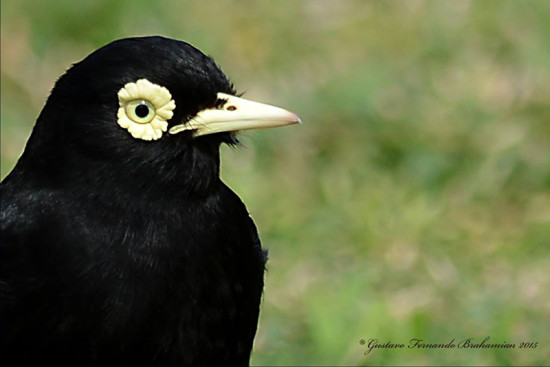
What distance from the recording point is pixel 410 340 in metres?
5.22

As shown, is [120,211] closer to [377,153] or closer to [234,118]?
[234,118]

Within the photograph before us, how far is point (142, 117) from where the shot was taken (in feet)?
13.0

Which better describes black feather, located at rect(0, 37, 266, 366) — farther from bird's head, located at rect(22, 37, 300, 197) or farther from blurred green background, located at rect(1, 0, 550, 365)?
blurred green background, located at rect(1, 0, 550, 365)

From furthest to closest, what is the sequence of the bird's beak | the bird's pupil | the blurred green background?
the blurred green background, the bird's beak, the bird's pupil

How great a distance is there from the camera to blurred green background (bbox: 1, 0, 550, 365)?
536 cm

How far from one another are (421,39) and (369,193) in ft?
4.46

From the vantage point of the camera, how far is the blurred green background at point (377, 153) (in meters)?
5.36

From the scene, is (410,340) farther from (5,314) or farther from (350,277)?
(5,314)

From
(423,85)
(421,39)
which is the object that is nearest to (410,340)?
(423,85)

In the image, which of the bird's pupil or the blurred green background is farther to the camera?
the blurred green background

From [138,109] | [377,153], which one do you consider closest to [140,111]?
[138,109]

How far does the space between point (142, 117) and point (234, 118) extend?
0.26 meters

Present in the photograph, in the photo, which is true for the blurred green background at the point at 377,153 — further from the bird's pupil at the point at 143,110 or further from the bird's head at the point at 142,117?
the bird's pupil at the point at 143,110

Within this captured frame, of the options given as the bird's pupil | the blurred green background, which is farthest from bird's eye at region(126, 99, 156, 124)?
the blurred green background
